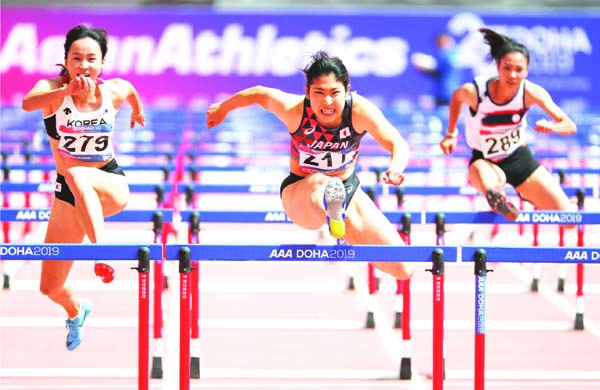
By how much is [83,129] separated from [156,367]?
1.52 m

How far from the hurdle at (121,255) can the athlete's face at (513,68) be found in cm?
338

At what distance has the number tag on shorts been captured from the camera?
21.8ft

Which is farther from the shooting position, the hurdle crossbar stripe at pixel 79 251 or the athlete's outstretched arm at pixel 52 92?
the athlete's outstretched arm at pixel 52 92

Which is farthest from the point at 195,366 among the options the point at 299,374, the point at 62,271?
the point at 62,271

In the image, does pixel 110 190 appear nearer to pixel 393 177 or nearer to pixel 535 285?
pixel 393 177

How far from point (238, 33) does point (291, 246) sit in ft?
50.9

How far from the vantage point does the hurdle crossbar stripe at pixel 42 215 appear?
6.91 metres

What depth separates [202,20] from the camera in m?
20.7

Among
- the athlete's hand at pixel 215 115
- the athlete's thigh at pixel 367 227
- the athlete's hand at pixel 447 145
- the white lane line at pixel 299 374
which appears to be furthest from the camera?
the athlete's hand at pixel 447 145

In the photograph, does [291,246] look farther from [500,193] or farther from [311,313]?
[311,313]

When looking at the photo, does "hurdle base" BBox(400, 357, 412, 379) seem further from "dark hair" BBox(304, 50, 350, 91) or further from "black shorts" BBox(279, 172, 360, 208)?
"dark hair" BBox(304, 50, 350, 91)

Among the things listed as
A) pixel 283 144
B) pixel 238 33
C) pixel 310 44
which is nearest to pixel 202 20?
pixel 238 33

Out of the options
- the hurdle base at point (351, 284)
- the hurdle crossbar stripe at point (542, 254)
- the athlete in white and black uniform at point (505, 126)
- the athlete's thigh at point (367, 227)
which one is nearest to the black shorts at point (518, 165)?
the athlete in white and black uniform at point (505, 126)

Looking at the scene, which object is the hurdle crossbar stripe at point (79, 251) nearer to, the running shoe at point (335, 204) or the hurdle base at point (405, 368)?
the running shoe at point (335, 204)
